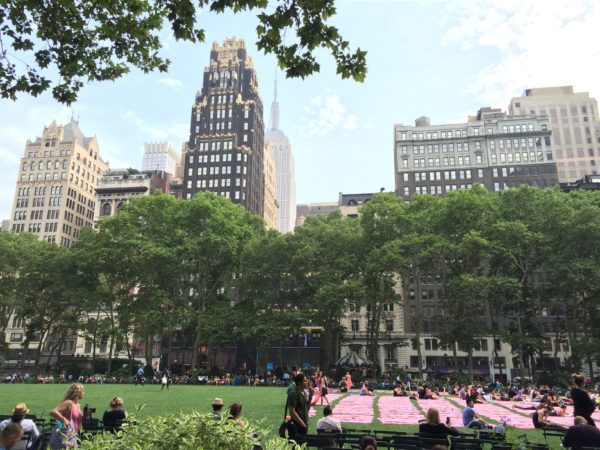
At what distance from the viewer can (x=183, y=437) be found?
5.08m

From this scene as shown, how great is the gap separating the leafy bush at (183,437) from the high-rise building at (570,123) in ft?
510

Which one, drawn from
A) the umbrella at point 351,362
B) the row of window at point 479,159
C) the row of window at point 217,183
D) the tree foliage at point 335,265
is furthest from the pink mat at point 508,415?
the row of window at point 217,183

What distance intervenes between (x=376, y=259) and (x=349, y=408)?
27.2 meters

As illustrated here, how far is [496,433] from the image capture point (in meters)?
13.5

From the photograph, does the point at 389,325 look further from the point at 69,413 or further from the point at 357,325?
the point at 69,413

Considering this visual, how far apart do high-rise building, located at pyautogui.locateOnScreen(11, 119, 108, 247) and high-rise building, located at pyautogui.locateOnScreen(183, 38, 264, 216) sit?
32.0 meters

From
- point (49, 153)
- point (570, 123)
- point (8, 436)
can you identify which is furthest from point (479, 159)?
point (49, 153)

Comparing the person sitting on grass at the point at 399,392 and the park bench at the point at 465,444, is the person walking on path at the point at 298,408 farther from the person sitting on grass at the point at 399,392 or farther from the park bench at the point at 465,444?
the person sitting on grass at the point at 399,392

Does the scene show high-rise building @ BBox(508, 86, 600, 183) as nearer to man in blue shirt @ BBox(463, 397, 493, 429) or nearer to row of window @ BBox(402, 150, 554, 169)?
row of window @ BBox(402, 150, 554, 169)

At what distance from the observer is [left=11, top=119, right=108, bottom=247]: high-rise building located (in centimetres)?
12100

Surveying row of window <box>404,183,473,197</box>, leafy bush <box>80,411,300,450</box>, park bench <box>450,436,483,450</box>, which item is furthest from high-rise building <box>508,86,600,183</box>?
leafy bush <box>80,411,300,450</box>

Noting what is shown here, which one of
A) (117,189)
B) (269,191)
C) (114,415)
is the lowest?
(114,415)

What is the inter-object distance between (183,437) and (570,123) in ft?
549

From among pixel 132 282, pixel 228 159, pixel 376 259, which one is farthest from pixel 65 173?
pixel 376 259
